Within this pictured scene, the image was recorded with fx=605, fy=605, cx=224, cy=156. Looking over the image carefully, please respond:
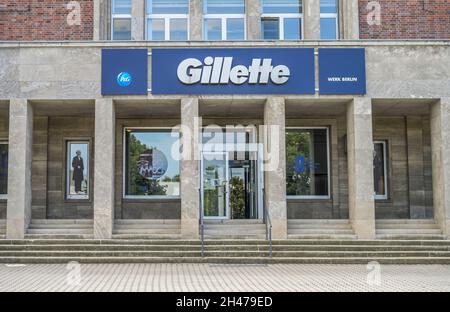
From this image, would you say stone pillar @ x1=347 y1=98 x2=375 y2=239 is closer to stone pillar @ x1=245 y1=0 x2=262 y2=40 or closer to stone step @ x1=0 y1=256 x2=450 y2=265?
stone step @ x1=0 y1=256 x2=450 y2=265

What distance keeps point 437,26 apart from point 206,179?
8.19 m

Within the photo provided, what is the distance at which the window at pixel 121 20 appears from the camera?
18125mm

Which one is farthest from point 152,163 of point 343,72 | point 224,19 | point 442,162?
point 442,162

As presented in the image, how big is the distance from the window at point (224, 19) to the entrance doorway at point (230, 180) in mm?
3177

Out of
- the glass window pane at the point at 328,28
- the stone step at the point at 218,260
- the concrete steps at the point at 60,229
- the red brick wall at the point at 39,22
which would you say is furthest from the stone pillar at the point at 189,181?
the glass window pane at the point at 328,28

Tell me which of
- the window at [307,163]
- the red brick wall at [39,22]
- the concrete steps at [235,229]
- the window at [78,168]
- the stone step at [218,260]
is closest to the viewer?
the stone step at [218,260]

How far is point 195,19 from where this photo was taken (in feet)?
56.9

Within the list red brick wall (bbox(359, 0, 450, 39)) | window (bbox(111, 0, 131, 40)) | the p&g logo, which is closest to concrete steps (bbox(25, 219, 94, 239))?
the p&g logo

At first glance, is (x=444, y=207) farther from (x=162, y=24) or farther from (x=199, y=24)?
(x=162, y=24)

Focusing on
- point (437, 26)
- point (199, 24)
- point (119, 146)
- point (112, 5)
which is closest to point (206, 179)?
point (119, 146)

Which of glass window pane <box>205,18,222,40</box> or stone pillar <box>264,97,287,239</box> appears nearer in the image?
stone pillar <box>264,97,287,239</box>

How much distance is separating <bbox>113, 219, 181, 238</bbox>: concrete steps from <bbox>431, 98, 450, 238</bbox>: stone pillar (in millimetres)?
6672

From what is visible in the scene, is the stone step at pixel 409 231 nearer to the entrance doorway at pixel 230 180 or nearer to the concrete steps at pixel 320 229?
the concrete steps at pixel 320 229

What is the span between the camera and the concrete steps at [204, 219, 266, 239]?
14.9 m
